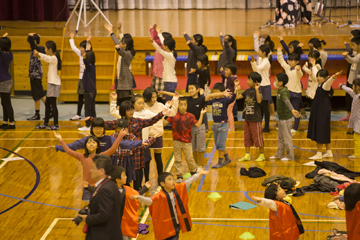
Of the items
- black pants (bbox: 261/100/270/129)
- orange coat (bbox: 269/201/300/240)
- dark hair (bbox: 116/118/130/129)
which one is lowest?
orange coat (bbox: 269/201/300/240)

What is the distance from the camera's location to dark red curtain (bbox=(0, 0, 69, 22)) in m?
14.6

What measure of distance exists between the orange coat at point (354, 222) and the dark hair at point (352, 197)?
0.04 m

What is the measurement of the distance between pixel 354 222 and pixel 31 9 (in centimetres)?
1240

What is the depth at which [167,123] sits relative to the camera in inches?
278

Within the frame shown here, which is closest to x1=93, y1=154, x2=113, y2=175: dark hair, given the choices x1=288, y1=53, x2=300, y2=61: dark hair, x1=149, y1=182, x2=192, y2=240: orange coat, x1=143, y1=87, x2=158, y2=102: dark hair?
x1=149, y1=182, x2=192, y2=240: orange coat

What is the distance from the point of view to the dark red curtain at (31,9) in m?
14.6

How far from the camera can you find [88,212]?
4.09 m

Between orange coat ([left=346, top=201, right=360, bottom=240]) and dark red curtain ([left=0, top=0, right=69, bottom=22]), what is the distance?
11910 mm

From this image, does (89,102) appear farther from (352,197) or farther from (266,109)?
(352,197)

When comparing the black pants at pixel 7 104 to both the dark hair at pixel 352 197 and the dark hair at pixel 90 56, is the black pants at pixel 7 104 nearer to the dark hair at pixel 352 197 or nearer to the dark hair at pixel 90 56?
the dark hair at pixel 90 56

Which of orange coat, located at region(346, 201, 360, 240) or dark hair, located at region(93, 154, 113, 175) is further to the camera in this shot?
orange coat, located at region(346, 201, 360, 240)

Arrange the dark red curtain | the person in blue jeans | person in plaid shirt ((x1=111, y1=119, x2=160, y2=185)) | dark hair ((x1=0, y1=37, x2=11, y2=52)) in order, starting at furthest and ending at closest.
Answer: the dark red curtain < dark hair ((x1=0, y1=37, x2=11, y2=52)) < the person in blue jeans < person in plaid shirt ((x1=111, y1=119, x2=160, y2=185))

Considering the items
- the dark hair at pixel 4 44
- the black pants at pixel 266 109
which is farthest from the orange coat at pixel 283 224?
the dark hair at pixel 4 44

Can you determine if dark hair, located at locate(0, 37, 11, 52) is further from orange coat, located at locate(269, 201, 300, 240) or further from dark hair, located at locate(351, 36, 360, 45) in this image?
orange coat, located at locate(269, 201, 300, 240)
